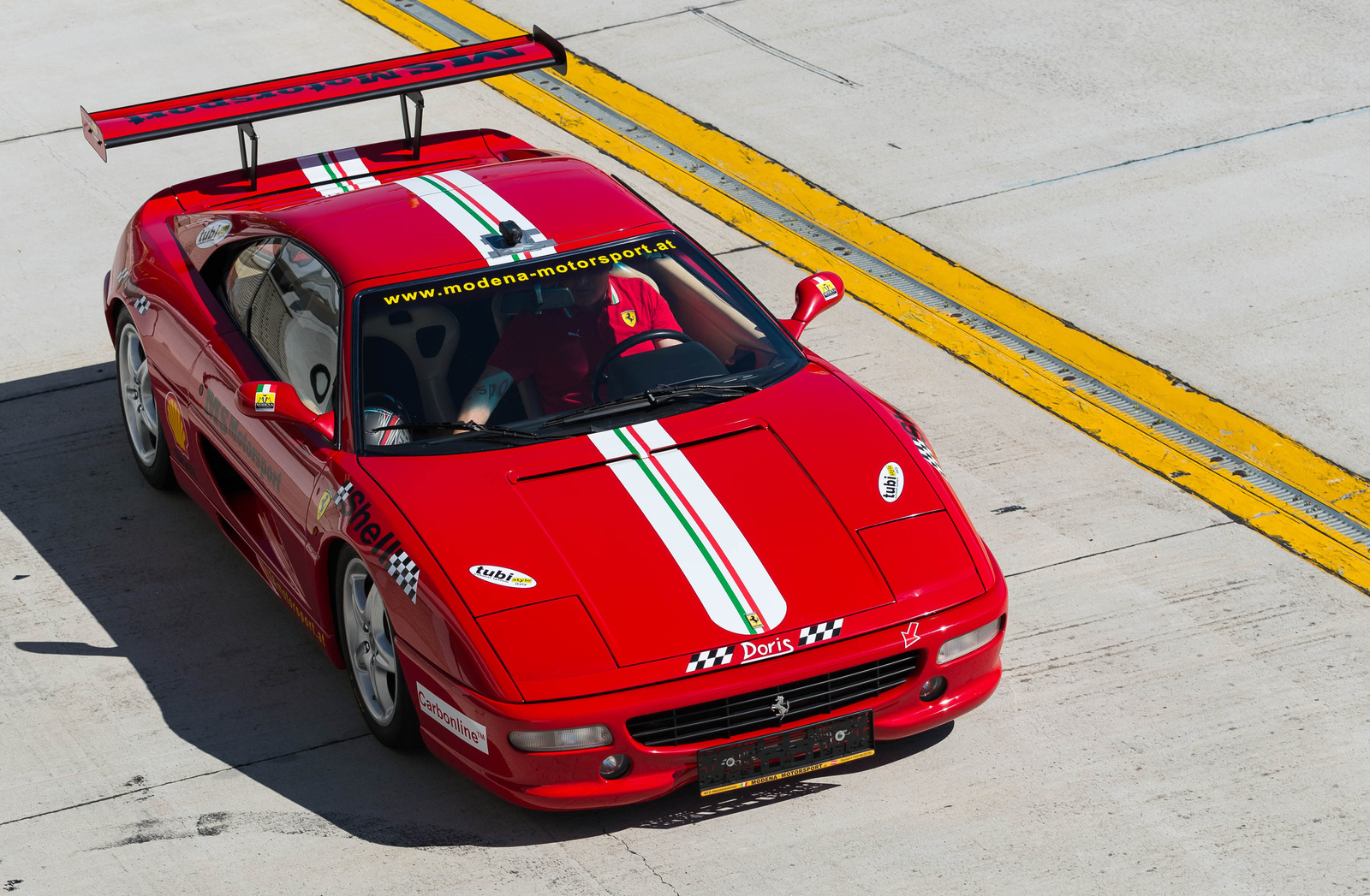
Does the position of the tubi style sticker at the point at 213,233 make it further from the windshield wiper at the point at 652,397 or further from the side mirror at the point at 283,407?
the windshield wiper at the point at 652,397

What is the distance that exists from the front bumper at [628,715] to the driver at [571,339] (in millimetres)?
957

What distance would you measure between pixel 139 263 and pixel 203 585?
1.36m

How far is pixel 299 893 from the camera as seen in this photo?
15.9ft

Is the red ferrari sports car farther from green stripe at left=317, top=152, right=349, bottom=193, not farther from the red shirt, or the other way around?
green stripe at left=317, top=152, right=349, bottom=193

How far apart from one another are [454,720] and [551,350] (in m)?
1.31

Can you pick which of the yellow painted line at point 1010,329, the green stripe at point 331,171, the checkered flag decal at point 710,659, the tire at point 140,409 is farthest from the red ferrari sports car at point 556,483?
the yellow painted line at point 1010,329

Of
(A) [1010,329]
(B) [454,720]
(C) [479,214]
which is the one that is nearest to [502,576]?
(B) [454,720]

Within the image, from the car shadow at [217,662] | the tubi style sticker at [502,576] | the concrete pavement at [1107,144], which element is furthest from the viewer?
the concrete pavement at [1107,144]

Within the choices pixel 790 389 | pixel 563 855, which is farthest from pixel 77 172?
pixel 563 855

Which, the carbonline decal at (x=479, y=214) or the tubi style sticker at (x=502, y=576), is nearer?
the tubi style sticker at (x=502, y=576)

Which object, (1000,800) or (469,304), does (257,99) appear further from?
(1000,800)

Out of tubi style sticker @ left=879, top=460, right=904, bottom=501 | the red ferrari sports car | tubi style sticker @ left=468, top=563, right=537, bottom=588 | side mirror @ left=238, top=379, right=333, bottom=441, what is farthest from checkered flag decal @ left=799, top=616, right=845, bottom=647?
side mirror @ left=238, top=379, right=333, bottom=441

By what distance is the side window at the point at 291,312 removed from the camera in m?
5.70

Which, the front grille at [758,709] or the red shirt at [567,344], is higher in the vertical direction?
the red shirt at [567,344]
